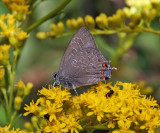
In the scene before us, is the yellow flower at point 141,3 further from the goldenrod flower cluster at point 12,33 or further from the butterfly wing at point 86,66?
the goldenrod flower cluster at point 12,33

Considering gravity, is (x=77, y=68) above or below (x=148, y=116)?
above

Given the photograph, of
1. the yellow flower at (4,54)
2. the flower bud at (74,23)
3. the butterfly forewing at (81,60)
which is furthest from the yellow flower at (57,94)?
the flower bud at (74,23)

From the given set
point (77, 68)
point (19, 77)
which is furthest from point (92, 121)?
point (19, 77)

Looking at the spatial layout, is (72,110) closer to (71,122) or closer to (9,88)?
(71,122)

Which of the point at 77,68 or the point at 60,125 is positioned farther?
the point at 77,68

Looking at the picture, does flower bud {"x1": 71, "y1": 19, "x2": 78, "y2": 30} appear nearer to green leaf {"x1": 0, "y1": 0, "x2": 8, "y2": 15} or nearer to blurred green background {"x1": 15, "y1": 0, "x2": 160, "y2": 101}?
green leaf {"x1": 0, "y1": 0, "x2": 8, "y2": 15}
